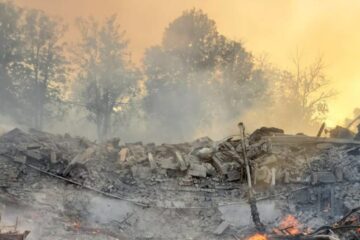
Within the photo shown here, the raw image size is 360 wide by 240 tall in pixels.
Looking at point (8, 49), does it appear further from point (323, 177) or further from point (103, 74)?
point (323, 177)

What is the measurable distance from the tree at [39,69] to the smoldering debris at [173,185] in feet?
51.0

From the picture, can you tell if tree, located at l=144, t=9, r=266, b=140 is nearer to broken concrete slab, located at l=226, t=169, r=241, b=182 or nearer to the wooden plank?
the wooden plank

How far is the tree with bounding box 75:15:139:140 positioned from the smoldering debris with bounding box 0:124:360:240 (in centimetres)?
1517

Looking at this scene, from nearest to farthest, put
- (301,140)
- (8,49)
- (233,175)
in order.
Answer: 1. (233,175)
2. (301,140)
3. (8,49)

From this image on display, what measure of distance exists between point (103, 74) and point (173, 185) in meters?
19.1

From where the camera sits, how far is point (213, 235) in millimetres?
13430

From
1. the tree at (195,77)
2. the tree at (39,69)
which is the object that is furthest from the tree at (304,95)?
the tree at (39,69)

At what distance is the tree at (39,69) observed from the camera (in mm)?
31500

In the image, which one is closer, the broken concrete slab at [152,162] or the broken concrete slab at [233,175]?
A: the broken concrete slab at [152,162]

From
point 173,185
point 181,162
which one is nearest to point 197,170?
point 181,162

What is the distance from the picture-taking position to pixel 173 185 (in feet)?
50.0

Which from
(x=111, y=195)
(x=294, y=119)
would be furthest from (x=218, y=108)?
(x=111, y=195)

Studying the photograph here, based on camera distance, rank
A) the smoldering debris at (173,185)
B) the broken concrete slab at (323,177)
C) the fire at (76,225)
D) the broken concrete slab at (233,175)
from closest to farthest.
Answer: the fire at (76,225) → the smoldering debris at (173,185) → the broken concrete slab at (323,177) → the broken concrete slab at (233,175)

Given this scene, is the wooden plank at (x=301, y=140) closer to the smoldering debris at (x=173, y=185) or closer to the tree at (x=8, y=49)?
the smoldering debris at (x=173, y=185)
